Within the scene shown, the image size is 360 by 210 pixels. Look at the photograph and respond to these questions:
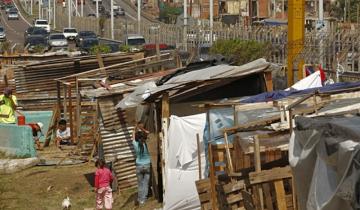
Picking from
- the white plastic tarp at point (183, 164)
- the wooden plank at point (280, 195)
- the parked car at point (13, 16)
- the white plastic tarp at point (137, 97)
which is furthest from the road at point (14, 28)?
the wooden plank at point (280, 195)

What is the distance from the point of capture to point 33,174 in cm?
1800

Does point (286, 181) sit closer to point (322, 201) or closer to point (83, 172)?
point (322, 201)

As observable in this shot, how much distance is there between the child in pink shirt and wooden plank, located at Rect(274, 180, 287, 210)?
4855mm

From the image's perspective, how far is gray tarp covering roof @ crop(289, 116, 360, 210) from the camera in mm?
6711

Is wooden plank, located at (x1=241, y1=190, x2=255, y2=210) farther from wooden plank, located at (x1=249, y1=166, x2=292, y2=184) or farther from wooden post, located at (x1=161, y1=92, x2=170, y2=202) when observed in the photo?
wooden post, located at (x1=161, y1=92, x2=170, y2=202)

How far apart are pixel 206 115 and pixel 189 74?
7.80 ft

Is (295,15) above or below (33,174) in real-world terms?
above

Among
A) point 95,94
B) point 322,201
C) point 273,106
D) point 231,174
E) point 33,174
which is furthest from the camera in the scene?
point 33,174

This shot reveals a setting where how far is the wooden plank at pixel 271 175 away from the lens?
9.12m

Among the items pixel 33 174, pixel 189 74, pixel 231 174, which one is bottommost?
pixel 33 174

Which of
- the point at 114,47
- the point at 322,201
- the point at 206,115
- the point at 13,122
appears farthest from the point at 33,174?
the point at 114,47

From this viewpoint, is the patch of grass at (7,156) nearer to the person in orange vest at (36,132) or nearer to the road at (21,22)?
the person in orange vest at (36,132)

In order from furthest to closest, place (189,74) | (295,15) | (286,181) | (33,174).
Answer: (295,15)
(33,174)
(189,74)
(286,181)

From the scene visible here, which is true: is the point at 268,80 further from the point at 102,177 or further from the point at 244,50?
the point at 244,50
